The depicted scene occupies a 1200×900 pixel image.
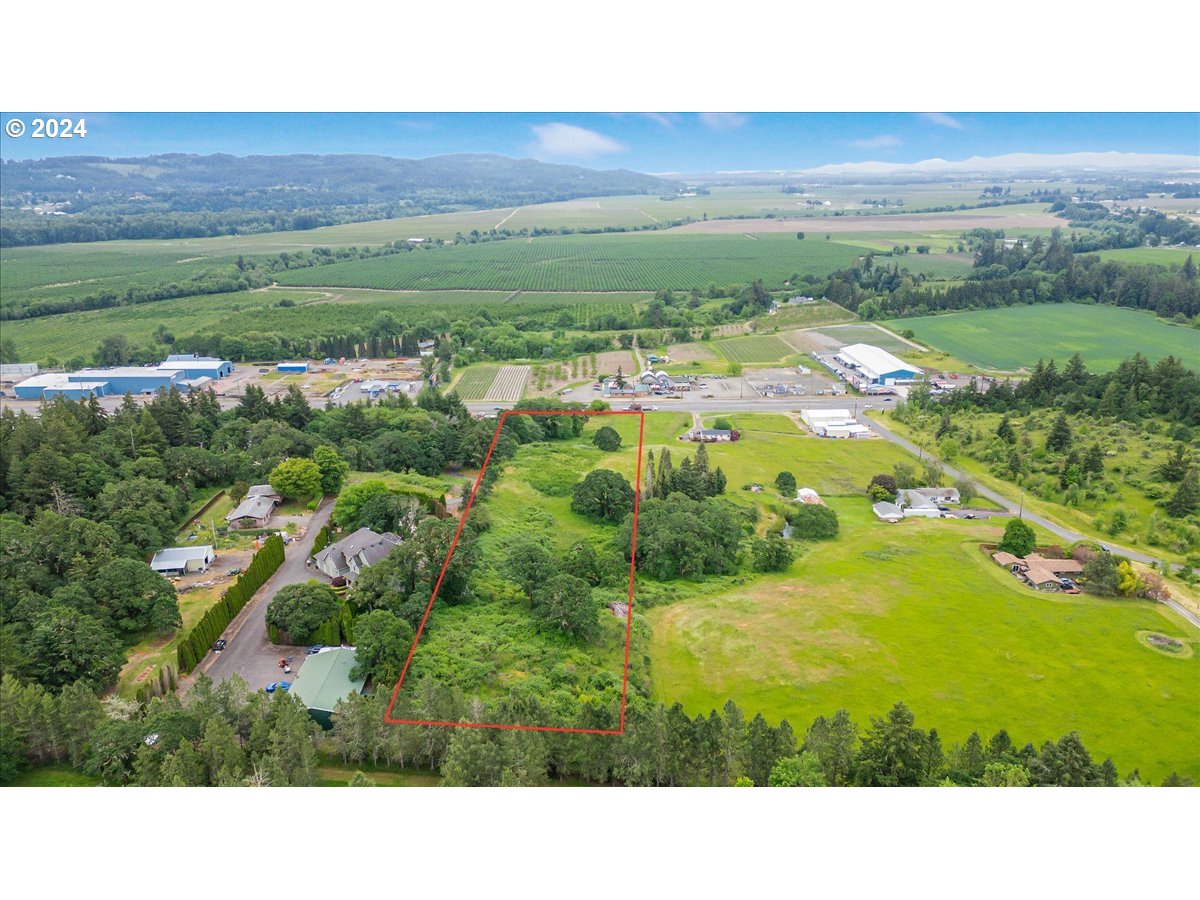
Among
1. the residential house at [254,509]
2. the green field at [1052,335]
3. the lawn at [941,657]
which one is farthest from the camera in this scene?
the green field at [1052,335]

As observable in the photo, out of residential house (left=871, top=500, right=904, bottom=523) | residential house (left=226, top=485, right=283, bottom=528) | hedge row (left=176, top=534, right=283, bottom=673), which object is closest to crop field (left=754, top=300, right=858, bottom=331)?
residential house (left=871, top=500, right=904, bottom=523)

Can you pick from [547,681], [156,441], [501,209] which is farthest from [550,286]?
[501,209]

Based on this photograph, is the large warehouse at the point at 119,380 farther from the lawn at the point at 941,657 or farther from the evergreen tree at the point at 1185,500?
the evergreen tree at the point at 1185,500

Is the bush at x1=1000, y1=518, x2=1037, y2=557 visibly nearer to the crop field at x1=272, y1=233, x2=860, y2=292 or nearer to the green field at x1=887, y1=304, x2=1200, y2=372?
the green field at x1=887, y1=304, x2=1200, y2=372

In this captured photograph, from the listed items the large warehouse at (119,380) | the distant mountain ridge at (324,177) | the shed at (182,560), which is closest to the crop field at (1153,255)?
the shed at (182,560)

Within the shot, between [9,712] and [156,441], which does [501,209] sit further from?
[9,712]

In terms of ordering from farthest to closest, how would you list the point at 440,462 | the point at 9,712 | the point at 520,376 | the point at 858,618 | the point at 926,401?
the point at 520,376
the point at 926,401
the point at 440,462
the point at 858,618
the point at 9,712
